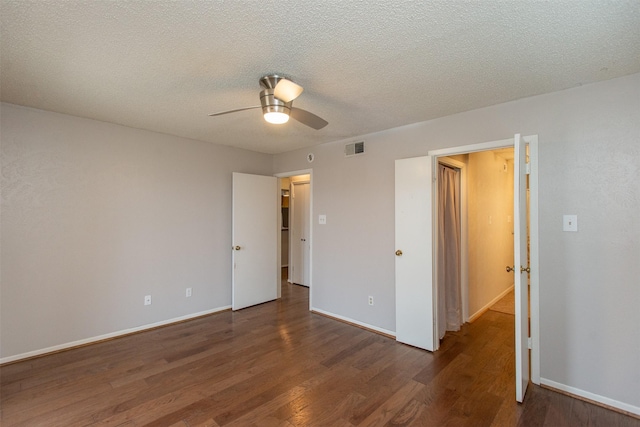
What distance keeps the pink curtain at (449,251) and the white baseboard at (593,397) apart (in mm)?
1054

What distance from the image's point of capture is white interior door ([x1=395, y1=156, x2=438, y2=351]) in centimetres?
296

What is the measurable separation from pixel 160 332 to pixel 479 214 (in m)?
4.53

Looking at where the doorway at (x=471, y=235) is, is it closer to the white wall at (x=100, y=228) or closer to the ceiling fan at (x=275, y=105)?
the ceiling fan at (x=275, y=105)

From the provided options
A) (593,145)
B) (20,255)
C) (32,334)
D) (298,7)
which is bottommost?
(32,334)

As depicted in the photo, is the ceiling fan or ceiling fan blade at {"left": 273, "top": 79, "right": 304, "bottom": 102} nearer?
ceiling fan blade at {"left": 273, "top": 79, "right": 304, "bottom": 102}

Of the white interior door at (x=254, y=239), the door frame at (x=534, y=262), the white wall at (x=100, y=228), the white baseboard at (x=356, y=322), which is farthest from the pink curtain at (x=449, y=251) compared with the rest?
the white wall at (x=100, y=228)

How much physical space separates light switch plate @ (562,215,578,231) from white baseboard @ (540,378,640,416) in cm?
126

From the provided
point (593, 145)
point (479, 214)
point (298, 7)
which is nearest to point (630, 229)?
point (593, 145)

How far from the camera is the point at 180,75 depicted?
6.91 feet

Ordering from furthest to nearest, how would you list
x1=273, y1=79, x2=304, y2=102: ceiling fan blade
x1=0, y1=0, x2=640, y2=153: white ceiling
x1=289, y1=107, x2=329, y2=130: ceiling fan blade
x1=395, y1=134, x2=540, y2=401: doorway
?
x1=395, y1=134, x2=540, y2=401: doorway, x1=289, y1=107, x2=329, y2=130: ceiling fan blade, x1=273, y1=79, x2=304, y2=102: ceiling fan blade, x1=0, y1=0, x2=640, y2=153: white ceiling

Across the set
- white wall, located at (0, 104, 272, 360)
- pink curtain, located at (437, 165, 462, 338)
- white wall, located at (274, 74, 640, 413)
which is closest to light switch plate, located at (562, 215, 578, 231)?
white wall, located at (274, 74, 640, 413)

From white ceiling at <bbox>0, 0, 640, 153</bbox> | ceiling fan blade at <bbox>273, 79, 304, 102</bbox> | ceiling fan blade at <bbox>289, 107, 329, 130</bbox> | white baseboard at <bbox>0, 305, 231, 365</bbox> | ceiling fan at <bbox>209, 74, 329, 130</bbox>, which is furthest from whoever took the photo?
white baseboard at <bbox>0, 305, 231, 365</bbox>

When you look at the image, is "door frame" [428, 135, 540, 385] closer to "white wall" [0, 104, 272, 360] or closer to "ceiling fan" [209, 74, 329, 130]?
"ceiling fan" [209, 74, 329, 130]

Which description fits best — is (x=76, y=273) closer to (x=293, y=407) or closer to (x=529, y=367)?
(x=293, y=407)
